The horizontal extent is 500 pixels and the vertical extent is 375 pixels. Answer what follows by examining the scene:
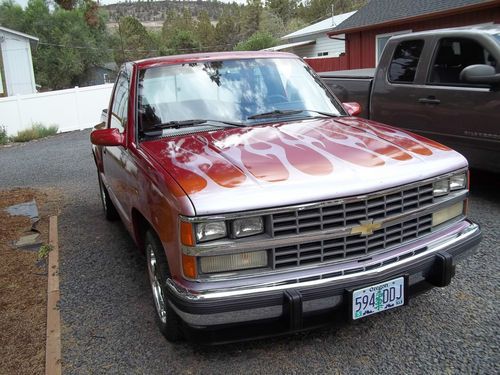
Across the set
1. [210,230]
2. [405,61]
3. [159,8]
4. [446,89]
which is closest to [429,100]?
[446,89]

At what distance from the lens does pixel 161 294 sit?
3.24 metres

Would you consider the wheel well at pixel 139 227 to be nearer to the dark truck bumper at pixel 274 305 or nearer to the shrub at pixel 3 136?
the dark truck bumper at pixel 274 305

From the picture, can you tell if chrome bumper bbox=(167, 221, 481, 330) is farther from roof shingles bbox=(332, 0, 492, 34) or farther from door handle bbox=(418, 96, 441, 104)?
roof shingles bbox=(332, 0, 492, 34)

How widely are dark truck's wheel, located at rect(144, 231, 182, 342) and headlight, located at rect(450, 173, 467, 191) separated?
182 centimetres

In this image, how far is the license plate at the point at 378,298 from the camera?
271cm

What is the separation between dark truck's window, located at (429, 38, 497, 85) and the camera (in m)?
5.50

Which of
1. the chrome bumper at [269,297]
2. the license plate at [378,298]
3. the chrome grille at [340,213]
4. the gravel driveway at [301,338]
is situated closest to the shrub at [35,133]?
the gravel driveway at [301,338]

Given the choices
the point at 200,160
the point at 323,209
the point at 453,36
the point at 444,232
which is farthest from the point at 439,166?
the point at 453,36

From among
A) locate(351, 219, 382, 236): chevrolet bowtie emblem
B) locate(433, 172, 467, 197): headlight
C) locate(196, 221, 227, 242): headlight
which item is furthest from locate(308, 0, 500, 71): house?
locate(196, 221, 227, 242): headlight

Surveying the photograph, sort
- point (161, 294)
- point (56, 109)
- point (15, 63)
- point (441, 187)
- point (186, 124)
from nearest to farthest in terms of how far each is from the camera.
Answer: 1. point (441, 187)
2. point (161, 294)
3. point (186, 124)
4. point (56, 109)
5. point (15, 63)

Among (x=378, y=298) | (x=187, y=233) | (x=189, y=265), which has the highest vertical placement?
(x=187, y=233)

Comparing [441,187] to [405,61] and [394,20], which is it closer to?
[405,61]

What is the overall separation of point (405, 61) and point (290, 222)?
4474 millimetres

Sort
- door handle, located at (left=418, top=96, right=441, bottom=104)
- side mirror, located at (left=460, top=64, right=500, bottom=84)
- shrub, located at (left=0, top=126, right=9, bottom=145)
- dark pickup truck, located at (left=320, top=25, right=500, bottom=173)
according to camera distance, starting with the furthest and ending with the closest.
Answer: shrub, located at (left=0, top=126, right=9, bottom=145) < door handle, located at (left=418, top=96, right=441, bottom=104) < dark pickup truck, located at (left=320, top=25, right=500, bottom=173) < side mirror, located at (left=460, top=64, right=500, bottom=84)
